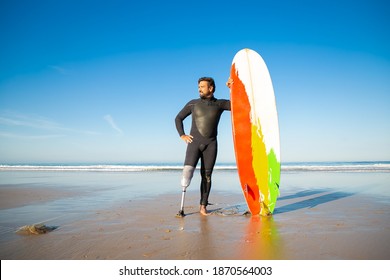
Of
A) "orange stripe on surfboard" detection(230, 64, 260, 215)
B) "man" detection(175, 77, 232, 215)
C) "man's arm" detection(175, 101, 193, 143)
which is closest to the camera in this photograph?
"orange stripe on surfboard" detection(230, 64, 260, 215)

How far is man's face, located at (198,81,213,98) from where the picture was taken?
14.2 ft

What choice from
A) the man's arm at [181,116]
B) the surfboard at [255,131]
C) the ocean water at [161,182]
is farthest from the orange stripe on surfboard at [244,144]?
the ocean water at [161,182]

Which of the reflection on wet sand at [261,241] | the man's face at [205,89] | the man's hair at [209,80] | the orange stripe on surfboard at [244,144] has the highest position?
the man's hair at [209,80]

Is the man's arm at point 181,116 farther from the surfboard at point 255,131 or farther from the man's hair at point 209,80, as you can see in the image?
the surfboard at point 255,131

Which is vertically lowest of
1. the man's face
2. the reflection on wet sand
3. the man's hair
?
the reflection on wet sand

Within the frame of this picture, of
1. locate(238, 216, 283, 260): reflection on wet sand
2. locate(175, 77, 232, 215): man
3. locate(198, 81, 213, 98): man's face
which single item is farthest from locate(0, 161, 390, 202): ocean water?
locate(238, 216, 283, 260): reflection on wet sand

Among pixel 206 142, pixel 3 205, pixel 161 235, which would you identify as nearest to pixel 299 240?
pixel 161 235

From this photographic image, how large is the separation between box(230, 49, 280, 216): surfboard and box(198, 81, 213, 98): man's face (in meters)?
0.39

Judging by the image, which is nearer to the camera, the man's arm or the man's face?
the man's face

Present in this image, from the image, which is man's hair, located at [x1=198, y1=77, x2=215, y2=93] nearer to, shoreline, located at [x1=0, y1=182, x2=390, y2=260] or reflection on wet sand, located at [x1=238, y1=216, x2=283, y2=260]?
shoreline, located at [x1=0, y1=182, x2=390, y2=260]

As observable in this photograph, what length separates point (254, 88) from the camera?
14.1ft

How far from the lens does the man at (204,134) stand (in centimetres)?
428

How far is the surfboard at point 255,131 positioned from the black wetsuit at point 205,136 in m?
0.38
